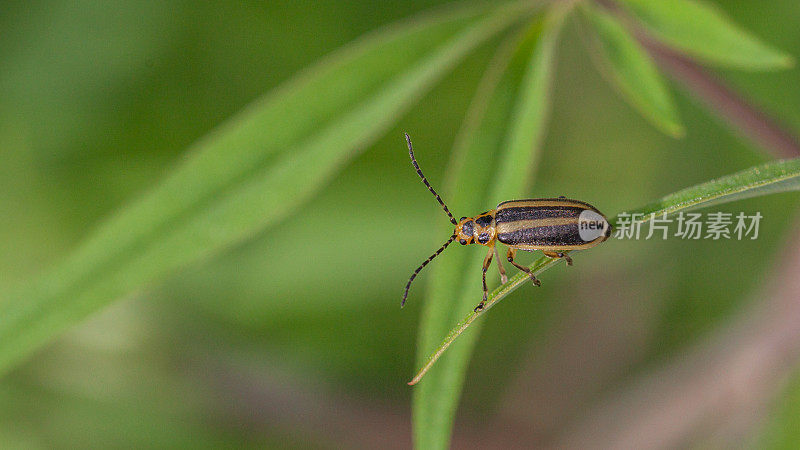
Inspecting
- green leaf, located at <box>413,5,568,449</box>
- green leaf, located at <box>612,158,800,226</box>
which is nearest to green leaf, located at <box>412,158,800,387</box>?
green leaf, located at <box>612,158,800,226</box>

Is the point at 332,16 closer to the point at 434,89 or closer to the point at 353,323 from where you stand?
the point at 434,89

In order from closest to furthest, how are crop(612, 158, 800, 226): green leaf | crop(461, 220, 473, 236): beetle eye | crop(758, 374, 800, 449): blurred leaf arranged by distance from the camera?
crop(612, 158, 800, 226): green leaf → crop(461, 220, 473, 236): beetle eye → crop(758, 374, 800, 449): blurred leaf

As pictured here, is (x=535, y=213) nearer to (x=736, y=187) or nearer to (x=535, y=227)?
(x=535, y=227)

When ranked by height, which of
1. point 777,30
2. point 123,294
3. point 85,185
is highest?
point 777,30

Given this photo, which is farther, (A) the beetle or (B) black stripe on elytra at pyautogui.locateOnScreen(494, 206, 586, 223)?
(B) black stripe on elytra at pyautogui.locateOnScreen(494, 206, 586, 223)

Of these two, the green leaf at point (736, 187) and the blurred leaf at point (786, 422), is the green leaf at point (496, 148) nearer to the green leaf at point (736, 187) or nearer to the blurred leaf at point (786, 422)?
the green leaf at point (736, 187)

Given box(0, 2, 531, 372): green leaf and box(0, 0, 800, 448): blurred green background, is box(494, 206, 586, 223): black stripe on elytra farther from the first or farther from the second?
box(0, 0, 800, 448): blurred green background

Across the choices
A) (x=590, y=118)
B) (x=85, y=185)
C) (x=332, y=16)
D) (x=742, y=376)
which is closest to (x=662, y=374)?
(x=742, y=376)
